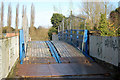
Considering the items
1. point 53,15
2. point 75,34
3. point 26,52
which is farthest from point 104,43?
point 53,15

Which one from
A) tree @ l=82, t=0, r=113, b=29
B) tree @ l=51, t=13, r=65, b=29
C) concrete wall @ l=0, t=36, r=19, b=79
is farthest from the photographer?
tree @ l=51, t=13, r=65, b=29

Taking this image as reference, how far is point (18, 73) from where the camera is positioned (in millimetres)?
7562

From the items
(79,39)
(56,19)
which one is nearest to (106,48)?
(79,39)

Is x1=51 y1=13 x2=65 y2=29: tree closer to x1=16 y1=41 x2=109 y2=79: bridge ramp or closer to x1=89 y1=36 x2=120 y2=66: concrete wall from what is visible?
x1=16 y1=41 x2=109 y2=79: bridge ramp

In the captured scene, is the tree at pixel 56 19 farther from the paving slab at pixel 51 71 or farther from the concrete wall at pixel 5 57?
the concrete wall at pixel 5 57

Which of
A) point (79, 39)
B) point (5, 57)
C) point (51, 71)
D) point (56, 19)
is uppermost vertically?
point (56, 19)

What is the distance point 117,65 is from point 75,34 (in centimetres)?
627

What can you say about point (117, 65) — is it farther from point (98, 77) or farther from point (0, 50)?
point (0, 50)

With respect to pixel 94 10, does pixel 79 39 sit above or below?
below

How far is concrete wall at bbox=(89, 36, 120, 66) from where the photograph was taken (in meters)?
7.58

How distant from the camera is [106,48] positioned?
8641 mm

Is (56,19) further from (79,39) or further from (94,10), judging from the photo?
(79,39)

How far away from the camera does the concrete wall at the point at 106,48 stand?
7.58 metres

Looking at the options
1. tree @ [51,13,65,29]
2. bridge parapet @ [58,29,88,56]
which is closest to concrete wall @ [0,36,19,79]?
bridge parapet @ [58,29,88,56]
